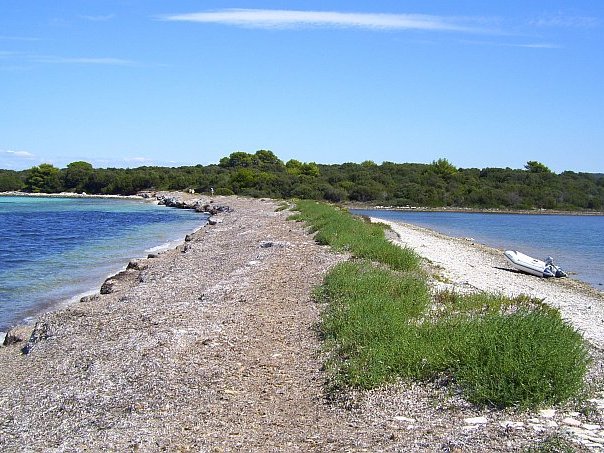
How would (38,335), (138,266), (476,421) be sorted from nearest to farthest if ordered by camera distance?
(476,421), (38,335), (138,266)

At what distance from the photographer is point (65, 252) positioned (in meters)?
27.1

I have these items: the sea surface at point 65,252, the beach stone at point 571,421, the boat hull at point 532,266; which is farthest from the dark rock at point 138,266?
the beach stone at point 571,421

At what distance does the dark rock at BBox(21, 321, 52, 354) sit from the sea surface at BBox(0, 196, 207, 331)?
9.09 feet

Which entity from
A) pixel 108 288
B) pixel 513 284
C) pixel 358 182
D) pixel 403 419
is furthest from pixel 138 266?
pixel 358 182

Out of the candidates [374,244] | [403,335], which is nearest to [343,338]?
[403,335]

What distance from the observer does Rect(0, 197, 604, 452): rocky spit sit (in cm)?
557

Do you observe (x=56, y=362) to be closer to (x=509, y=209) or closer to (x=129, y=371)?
(x=129, y=371)

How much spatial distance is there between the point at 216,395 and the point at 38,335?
206 inches

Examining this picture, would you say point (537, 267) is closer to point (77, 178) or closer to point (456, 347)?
point (456, 347)

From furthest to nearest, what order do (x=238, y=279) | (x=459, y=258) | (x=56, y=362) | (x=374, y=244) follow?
(x=459, y=258) → (x=374, y=244) → (x=238, y=279) → (x=56, y=362)

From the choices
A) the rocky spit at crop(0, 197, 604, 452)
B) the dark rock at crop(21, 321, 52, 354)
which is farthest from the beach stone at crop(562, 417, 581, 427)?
the dark rock at crop(21, 321, 52, 354)

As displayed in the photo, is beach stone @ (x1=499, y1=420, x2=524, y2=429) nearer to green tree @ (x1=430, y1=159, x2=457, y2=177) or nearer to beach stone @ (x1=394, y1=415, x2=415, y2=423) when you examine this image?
beach stone @ (x1=394, y1=415, x2=415, y2=423)

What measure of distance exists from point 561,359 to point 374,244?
434 inches

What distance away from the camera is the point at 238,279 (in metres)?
13.9
